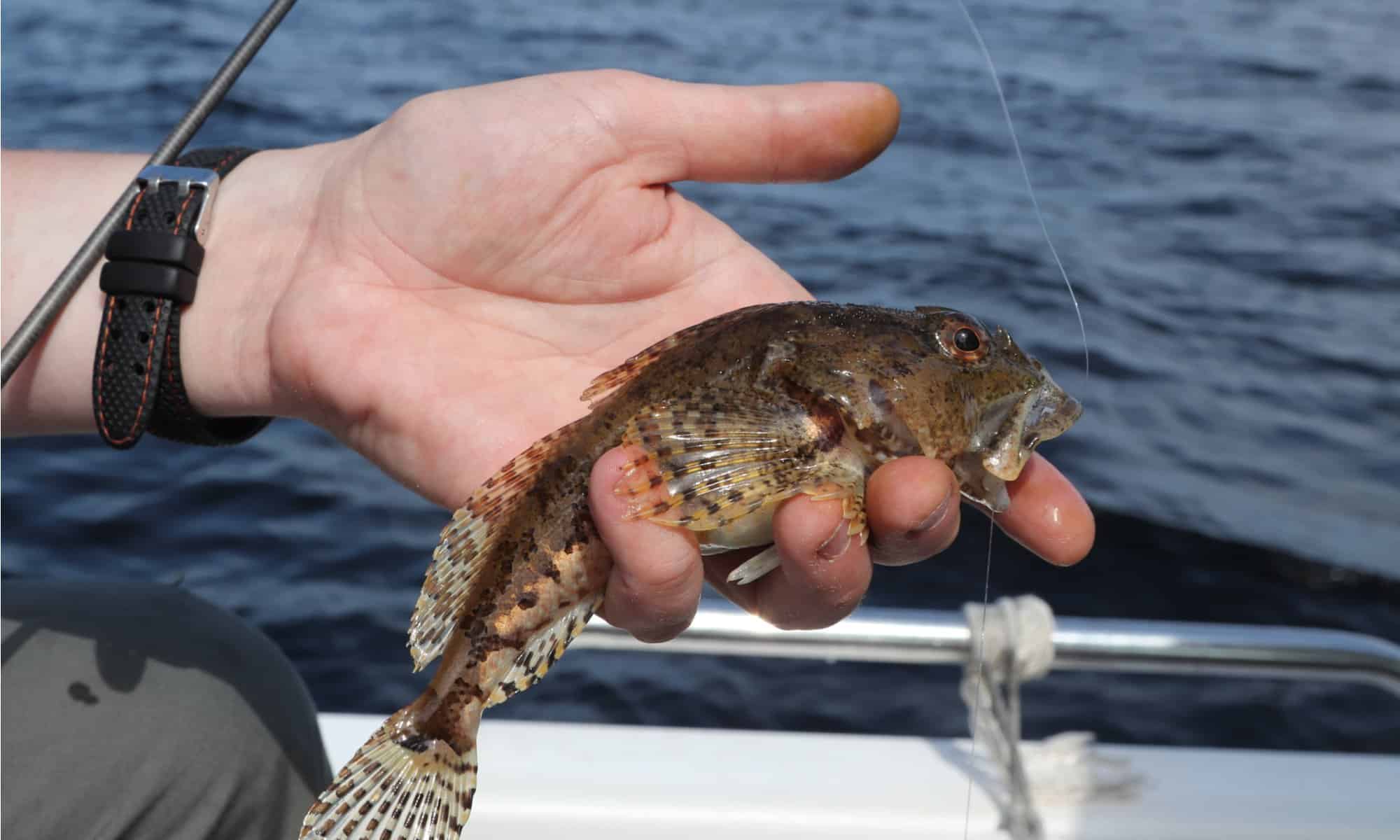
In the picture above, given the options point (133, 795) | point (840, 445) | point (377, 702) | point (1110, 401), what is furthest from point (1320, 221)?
point (133, 795)

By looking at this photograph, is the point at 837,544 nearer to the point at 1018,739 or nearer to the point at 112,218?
the point at 1018,739

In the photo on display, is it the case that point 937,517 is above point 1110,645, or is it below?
above

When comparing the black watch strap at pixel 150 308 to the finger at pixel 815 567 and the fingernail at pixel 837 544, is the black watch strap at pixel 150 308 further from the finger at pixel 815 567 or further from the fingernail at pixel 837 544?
the fingernail at pixel 837 544

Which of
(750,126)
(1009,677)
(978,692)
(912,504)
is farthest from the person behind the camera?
(1009,677)

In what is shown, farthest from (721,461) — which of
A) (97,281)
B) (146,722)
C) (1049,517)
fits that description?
(97,281)

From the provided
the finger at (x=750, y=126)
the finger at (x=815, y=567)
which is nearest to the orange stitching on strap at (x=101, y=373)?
the finger at (x=750, y=126)

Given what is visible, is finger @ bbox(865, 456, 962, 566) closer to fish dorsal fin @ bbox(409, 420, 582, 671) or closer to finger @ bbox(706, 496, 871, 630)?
finger @ bbox(706, 496, 871, 630)

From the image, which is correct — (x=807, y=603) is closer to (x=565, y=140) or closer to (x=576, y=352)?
(x=576, y=352)
